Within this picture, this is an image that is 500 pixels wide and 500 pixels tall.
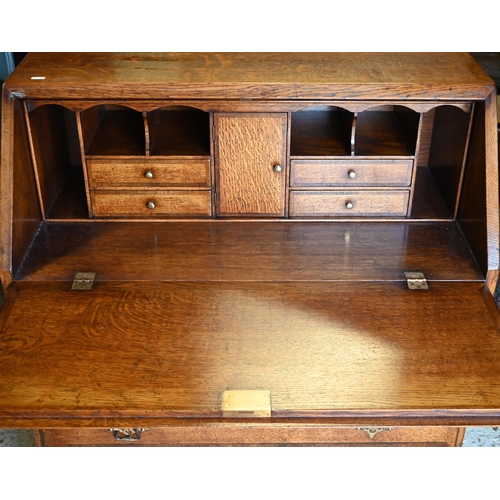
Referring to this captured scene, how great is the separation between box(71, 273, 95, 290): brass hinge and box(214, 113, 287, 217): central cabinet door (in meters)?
0.50

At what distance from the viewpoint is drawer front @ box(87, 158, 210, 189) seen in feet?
8.14

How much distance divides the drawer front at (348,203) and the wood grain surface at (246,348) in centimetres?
35

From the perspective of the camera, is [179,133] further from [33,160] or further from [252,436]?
[252,436]

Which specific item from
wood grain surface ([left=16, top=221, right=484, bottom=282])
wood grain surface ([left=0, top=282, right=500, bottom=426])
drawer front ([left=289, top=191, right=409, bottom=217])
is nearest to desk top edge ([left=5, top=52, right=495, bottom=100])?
drawer front ([left=289, top=191, right=409, bottom=217])

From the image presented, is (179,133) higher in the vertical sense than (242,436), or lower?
higher

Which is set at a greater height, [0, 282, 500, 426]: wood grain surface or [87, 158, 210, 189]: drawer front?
[87, 158, 210, 189]: drawer front

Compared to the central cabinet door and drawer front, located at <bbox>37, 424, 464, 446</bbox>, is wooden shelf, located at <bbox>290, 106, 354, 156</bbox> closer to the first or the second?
the central cabinet door

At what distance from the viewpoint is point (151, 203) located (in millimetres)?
2535

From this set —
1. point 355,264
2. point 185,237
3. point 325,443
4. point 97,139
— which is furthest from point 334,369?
point 97,139

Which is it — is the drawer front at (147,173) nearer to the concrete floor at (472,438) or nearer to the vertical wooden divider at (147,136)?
the vertical wooden divider at (147,136)

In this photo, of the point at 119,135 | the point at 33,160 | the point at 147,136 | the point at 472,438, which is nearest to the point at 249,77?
the point at 147,136

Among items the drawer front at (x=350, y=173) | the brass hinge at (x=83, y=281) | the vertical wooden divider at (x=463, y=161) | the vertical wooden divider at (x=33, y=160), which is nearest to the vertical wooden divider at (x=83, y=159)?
the vertical wooden divider at (x=33, y=160)

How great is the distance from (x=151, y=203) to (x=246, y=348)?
0.71 m

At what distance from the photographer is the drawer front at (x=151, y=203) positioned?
2.53 metres
